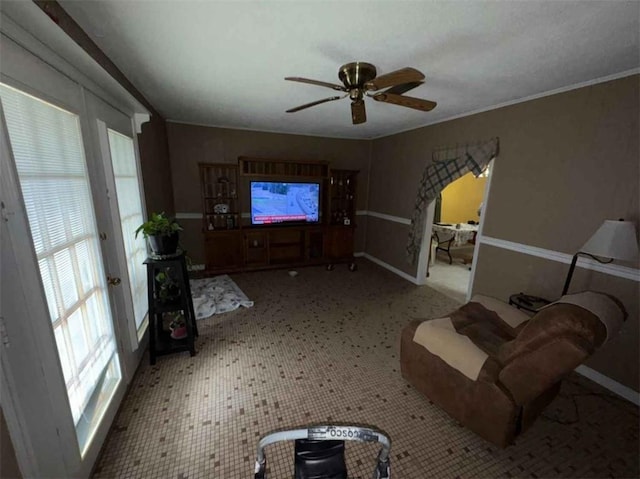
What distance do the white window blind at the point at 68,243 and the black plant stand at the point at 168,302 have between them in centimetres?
38

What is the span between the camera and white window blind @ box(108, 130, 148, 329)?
6.25 ft

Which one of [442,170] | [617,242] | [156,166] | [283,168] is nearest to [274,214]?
[283,168]

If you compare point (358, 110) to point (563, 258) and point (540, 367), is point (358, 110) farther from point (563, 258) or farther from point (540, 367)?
point (563, 258)

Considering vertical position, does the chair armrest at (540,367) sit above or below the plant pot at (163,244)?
below

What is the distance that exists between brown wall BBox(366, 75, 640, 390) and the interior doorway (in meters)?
0.27

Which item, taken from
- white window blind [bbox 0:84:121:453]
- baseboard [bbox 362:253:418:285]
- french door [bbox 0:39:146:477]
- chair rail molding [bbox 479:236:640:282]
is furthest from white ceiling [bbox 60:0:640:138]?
baseboard [bbox 362:253:418:285]

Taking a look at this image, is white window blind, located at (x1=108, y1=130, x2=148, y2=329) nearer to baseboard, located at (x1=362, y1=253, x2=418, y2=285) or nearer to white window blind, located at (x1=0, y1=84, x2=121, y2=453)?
white window blind, located at (x1=0, y1=84, x2=121, y2=453)

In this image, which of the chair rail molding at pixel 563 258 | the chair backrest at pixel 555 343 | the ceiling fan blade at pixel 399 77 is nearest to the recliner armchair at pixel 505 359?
the chair backrest at pixel 555 343

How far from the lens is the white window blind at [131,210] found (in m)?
1.90

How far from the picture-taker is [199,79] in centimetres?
213

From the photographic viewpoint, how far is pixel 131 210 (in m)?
2.18

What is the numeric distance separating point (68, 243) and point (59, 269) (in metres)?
0.15

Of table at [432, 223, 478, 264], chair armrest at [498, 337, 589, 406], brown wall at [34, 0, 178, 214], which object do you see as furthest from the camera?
table at [432, 223, 478, 264]

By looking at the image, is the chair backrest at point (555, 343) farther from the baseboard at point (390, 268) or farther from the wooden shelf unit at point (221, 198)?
the wooden shelf unit at point (221, 198)
